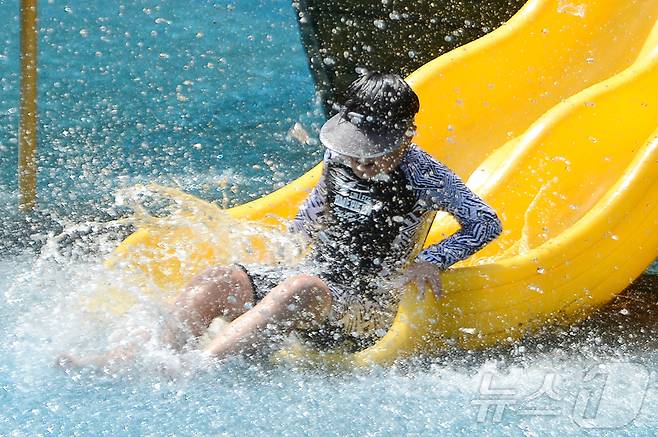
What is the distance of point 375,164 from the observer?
8.76ft

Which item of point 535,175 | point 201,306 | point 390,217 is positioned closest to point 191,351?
point 201,306

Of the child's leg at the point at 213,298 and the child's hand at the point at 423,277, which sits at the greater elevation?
the child's hand at the point at 423,277

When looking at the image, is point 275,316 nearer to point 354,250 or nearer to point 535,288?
point 354,250

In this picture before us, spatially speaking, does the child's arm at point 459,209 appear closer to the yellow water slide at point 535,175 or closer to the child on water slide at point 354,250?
the child on water slide at point 354,250

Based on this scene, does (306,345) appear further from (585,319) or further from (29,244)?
(29,244)

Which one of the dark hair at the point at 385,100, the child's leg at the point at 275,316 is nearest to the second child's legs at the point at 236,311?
the child's leg at the point at 275,316

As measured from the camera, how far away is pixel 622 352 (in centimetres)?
308

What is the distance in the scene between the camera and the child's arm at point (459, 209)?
→ 271cm

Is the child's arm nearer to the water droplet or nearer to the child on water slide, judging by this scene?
the child on water slide

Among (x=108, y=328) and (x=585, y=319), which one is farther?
(x=585, y=319)

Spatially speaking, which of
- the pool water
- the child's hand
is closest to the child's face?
the child's hand

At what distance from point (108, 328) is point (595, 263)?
4.89 ft

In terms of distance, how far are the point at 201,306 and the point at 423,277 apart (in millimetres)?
601

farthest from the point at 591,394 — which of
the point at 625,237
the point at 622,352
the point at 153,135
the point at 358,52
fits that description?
the point at 358,52
